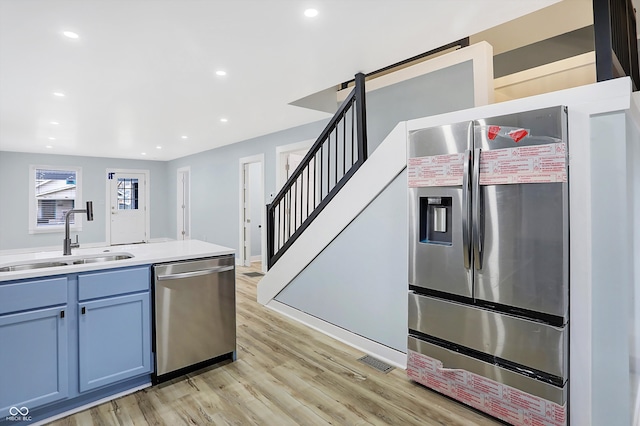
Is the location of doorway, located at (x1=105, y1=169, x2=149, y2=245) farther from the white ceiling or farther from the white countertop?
the white countertop

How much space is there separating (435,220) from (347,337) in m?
1.50

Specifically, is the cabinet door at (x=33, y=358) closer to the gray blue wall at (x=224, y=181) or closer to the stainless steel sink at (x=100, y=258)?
the stainless steel sink at (x=100, y=258)

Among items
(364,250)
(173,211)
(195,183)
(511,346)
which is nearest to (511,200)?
(511,346)

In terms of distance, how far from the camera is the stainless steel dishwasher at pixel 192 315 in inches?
96.5

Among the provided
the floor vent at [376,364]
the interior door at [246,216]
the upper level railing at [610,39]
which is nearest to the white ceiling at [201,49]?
the upper level railing at [610,39]

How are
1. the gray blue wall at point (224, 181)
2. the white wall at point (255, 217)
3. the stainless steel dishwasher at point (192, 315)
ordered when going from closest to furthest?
the stainless steel dishwasher at point (192, 315)
the gray blue wall at point (224, 181)
the white wall at point (255, 217)

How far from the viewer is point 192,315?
2576mm

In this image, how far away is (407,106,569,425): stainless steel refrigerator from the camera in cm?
186

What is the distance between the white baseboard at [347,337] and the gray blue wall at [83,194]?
733 centimetres

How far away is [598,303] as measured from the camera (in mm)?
1801

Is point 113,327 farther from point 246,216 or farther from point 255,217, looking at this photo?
point 255,217

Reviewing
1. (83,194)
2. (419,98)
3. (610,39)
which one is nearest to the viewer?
(610,39)

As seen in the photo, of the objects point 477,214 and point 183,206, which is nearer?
point 477,214

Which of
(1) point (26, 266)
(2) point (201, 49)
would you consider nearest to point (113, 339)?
(1) point (26, 266)
